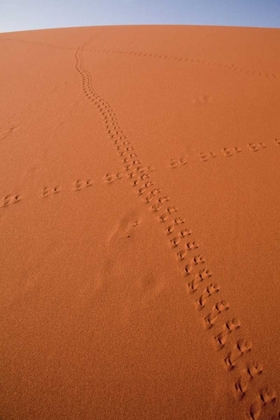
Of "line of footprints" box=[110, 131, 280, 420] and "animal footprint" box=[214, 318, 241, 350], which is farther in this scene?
"animal footprint" box=[214, 318, 241, 350]

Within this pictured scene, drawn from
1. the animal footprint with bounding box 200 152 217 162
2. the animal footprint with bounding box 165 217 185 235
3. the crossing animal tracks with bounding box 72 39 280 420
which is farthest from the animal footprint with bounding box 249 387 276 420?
the animal footprint with bounding box 200 152 217 162

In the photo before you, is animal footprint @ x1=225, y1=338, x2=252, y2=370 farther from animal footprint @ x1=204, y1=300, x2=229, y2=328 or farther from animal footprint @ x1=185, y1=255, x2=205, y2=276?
animal footprint @ x1=185, y1=255, x2=205, y2=276

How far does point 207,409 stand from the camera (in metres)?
2.03

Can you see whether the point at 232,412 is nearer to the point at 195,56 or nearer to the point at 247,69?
the point at 247,69

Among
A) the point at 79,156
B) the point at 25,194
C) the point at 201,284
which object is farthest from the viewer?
the point at 79,156

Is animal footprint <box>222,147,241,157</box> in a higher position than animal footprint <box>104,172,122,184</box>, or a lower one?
lower

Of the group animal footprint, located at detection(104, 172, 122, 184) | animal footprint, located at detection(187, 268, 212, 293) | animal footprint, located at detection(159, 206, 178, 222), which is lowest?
animal footprint, located at detection(187, 268, 212, 293)

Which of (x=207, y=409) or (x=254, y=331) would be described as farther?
(x=254, y=331)

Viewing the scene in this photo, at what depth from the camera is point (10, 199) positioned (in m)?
3.92

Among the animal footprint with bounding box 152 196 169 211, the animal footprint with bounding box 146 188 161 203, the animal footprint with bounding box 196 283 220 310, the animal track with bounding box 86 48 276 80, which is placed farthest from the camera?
the animal track with bounding box 86 48 276 80

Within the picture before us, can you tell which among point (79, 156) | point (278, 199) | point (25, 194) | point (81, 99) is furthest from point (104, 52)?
point (278, 199)

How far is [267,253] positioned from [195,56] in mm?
8138

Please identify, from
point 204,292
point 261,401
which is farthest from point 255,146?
point 261,401

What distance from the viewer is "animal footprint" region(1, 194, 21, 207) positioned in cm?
386
